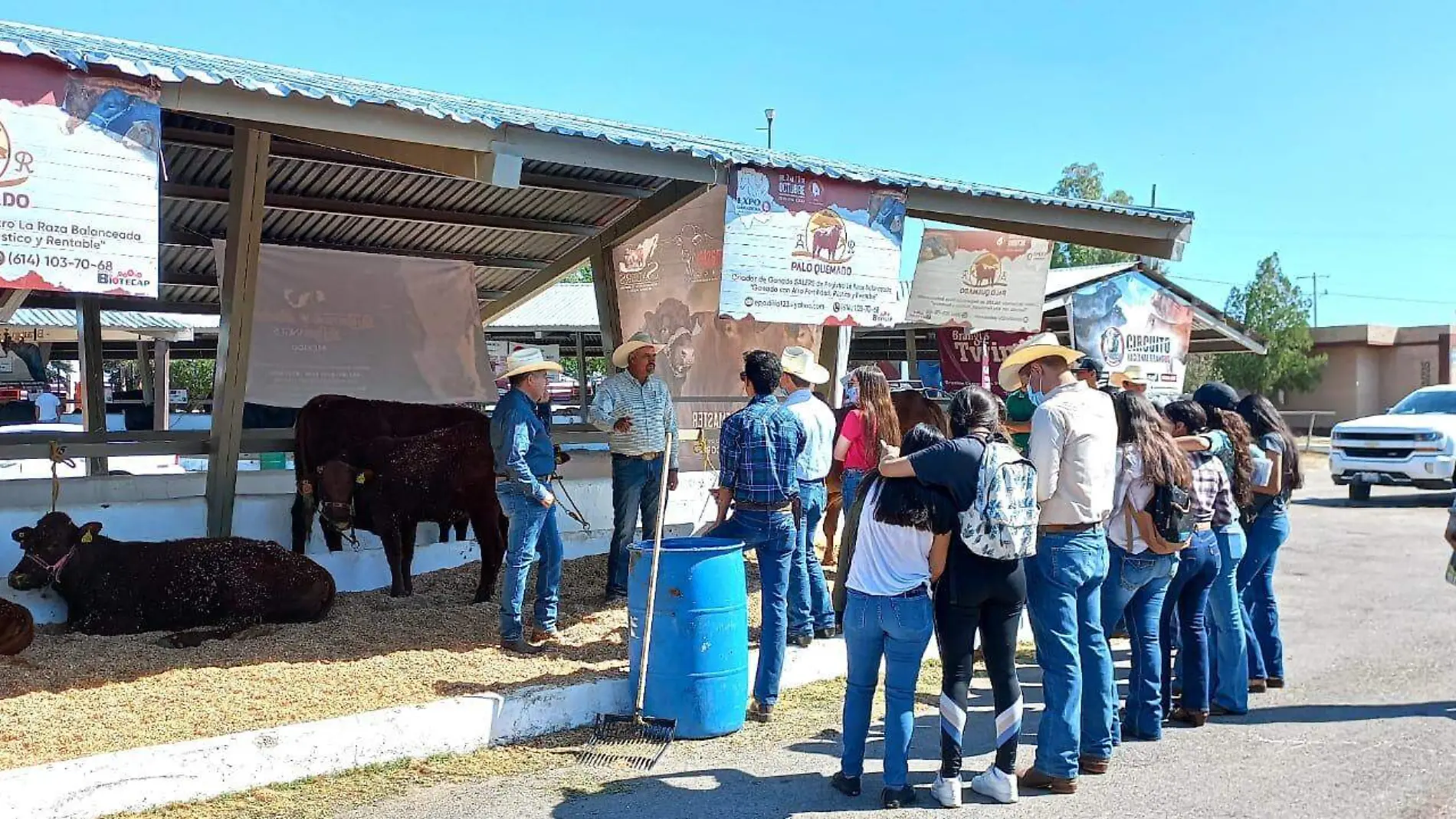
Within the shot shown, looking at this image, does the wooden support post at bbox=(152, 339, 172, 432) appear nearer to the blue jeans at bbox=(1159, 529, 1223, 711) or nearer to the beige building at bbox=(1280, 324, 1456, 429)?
the blue jeans at bbox=(1159, 529, 1223, 711)

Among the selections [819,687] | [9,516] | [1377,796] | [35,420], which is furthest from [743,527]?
[35,420]

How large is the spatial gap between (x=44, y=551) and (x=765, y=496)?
15.0ft

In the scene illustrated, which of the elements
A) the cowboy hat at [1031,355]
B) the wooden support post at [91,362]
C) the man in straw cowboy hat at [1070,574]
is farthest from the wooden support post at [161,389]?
the man in straw cowboy hat at [1070,574]

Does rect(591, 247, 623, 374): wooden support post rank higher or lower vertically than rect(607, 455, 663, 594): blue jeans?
higher

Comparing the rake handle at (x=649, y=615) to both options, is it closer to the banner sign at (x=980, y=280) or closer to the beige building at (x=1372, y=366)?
the banner sign at (x=980, y=280)

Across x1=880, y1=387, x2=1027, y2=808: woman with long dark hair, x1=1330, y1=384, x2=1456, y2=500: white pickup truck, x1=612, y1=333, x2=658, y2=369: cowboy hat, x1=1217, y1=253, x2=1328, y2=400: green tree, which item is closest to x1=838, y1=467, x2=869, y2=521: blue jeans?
x1=612, y1=333, x2=658, y2=369: cowboy hat

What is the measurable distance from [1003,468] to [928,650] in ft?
11.4

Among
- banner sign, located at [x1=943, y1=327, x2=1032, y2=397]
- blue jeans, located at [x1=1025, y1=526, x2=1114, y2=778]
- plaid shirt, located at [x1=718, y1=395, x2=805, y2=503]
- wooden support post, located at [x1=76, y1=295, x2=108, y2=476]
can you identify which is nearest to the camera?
blue jeans, located at [x1=1025, y1=526, x2=1114, y2=778]

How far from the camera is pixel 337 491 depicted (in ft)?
27.6

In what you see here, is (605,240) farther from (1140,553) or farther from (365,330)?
(1140,553)

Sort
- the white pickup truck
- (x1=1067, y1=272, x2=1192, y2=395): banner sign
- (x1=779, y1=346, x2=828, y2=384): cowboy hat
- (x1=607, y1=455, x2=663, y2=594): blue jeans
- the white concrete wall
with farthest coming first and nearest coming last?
the white pickup truck
(x1=1067, y1=272, x2=1192, y2=395): banner sign
the white concrete wall
(x1=607, y1=455, x2=663, y2=594): blue jeans
(x1=779, y1=346, x2=828, y2=384): cowboy hat

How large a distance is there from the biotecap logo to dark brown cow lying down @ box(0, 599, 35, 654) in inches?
98.6

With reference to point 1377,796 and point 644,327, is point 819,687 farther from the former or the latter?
point 644,327

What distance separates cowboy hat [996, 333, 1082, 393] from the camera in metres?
5.37
